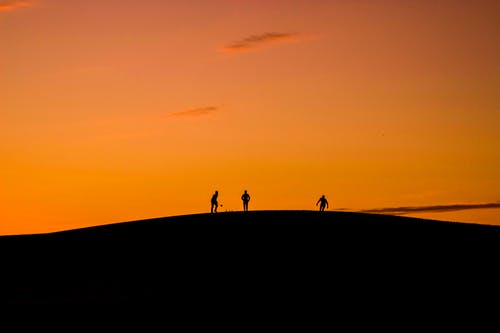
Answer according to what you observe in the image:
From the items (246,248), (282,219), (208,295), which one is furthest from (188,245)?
(208,295)

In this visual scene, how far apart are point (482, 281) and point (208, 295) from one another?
10.5 m

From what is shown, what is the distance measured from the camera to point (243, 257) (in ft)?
137

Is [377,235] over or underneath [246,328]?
over

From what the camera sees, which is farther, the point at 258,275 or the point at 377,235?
the point at 377,235

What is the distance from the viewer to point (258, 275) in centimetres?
3884

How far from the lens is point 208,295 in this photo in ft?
117

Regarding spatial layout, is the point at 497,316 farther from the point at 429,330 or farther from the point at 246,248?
the point at 246,248

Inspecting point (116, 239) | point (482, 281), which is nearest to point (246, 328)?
point (482, 281)

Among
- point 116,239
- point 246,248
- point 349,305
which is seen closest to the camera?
point 349,305

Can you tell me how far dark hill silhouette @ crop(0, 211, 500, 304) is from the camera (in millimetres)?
37156

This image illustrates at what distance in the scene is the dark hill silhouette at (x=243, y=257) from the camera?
37156mm

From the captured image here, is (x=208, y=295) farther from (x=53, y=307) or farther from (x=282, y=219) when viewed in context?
(x=282, y=219)

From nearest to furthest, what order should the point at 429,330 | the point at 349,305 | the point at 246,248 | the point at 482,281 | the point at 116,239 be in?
the point at 429,330 < the point at 349,305 < the point at 482,281 < the point at 246,248 < the point at 116,239

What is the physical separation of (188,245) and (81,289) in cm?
772
